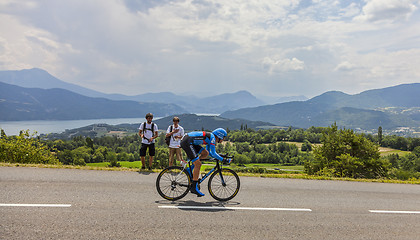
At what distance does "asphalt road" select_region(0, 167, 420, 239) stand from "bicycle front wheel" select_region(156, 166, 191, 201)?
0.76 feet

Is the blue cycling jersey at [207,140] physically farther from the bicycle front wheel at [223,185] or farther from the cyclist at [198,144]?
the bicycle front wheel at [223,185]

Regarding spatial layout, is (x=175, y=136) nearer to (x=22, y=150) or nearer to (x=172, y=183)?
(x=172, y=183)

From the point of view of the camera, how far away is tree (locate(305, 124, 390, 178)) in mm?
15250

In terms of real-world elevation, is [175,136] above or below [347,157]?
above

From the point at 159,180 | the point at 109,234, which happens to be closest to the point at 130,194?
the point at 159,180

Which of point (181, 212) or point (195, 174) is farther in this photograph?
point (195, 174)

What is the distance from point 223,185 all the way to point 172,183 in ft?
4.72

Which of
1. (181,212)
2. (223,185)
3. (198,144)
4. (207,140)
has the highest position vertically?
(207,140)

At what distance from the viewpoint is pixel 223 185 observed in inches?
294

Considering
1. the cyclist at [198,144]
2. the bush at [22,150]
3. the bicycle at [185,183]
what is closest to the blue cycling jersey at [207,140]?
the cyclist at [198,144]

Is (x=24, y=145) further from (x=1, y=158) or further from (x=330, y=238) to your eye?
(x=330, y=238)

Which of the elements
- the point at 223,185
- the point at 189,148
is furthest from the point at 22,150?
the point at 223,185

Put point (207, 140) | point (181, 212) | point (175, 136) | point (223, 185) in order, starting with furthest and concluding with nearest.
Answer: point (175, 136), point (223, 185), point (207, 140), point (181, 212)

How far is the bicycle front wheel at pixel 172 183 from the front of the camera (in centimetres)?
716
